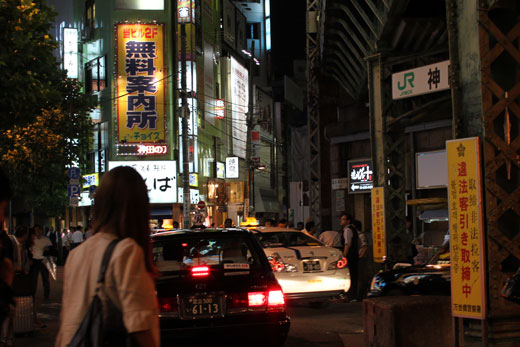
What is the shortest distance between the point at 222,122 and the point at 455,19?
4190 centimetres

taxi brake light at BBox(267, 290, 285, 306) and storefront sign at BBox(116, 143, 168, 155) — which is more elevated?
storefront sign at BBox(116, 143, 168, 155)

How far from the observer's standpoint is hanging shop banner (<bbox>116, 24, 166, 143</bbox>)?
40031mm

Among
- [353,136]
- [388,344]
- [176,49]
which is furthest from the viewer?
[176,49]

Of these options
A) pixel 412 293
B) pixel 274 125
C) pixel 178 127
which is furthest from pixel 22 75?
pixel 274 125

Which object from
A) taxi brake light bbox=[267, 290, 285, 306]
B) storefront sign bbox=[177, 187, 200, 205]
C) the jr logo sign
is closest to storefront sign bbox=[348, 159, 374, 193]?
the jr logo sign

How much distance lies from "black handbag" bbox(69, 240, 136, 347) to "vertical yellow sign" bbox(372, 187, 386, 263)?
45.7ft

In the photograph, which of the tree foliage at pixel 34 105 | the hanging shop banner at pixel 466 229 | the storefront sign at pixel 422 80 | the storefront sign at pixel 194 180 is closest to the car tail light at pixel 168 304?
the hanging shop banner at pixel 466 229

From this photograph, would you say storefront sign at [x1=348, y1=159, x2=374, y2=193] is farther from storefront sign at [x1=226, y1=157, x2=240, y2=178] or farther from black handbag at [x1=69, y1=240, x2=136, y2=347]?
black handbag at [x1=69, y1=240, x2=136, y2=347]

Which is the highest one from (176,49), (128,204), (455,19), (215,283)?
(176,49)

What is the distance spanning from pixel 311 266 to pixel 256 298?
20.0 feet

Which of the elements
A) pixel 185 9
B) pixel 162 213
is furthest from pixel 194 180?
pixel 185 9

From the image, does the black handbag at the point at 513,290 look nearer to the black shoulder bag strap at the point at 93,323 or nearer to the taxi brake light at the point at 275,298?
the taxi brake light at the point at 275,298

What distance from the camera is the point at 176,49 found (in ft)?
132

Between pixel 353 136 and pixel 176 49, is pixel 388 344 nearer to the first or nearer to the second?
pixel 353 136
